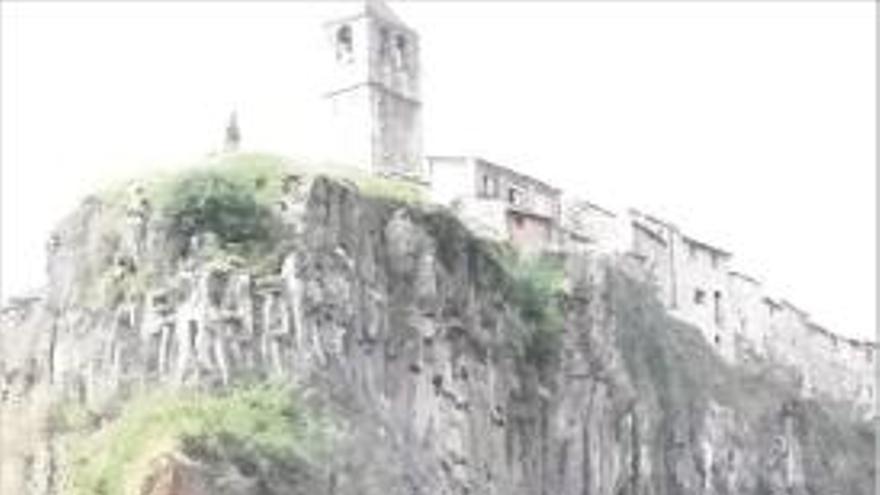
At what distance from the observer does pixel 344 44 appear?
66.8 meters

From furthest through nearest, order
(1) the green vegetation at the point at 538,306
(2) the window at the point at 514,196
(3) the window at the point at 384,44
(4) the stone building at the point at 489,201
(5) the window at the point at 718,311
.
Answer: (5) the window at the point at 718,311 < (3) the window at the point at 384,44 < (2) the window at the point at 514,196 < (4) the stone building at the point at 489,201 < (1) the green vegetation at the point at 538,306

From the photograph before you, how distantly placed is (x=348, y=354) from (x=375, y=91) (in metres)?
13.5

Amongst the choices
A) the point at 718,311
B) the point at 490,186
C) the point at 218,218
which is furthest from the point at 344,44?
the point at 218,218

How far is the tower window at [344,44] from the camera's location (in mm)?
66625

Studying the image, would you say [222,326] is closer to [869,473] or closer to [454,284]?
[454,284]

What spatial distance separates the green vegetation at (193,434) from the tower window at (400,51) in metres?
17.5

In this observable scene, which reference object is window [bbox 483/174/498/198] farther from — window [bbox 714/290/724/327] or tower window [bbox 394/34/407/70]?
window [bbox 714/290/724/327]

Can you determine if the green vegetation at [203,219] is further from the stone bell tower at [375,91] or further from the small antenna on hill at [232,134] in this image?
the stone bell tower at [375,91]

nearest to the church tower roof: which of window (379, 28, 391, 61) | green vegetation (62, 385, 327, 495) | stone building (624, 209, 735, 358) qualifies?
window (379, 28, 391, 61)

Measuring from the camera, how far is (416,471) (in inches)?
2131

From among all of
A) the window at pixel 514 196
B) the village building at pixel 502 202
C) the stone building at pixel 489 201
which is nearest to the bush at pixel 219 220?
the village building at pixel 502 202

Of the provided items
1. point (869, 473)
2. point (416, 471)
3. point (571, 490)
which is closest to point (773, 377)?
point (869, 473)

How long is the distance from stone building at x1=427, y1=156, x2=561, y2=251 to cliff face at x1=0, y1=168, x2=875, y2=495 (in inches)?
59.4

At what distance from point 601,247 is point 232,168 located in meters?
15.0
